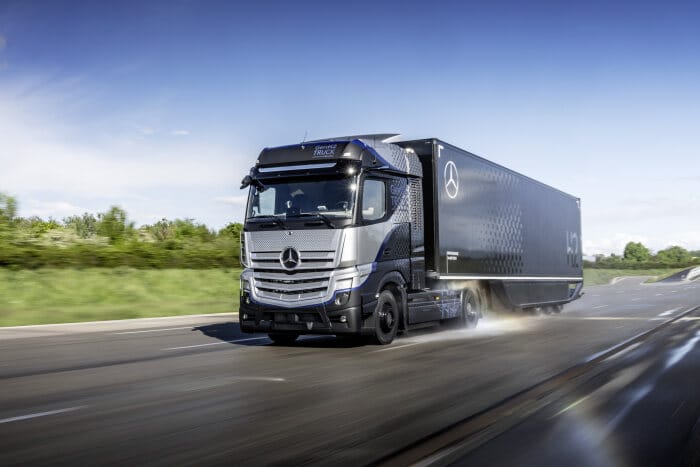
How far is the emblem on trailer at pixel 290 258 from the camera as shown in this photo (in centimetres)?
1146

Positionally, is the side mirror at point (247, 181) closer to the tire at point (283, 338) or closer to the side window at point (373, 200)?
the side window at point (373, 200)

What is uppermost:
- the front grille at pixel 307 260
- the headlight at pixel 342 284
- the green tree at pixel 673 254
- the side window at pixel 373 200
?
the green tree at pixel 673 254

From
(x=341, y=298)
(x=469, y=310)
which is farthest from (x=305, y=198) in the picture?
(x=469, y=310)

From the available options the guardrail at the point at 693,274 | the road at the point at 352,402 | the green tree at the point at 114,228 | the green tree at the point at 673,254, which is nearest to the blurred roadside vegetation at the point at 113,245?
the green tree at the point at 114,228

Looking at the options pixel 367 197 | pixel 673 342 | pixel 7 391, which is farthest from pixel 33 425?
pixel 673 342

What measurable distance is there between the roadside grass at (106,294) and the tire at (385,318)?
1092 centimetres

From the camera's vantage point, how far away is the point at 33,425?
5938 mm

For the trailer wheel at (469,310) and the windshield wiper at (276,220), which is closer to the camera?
the windshield wiper at (276,220)

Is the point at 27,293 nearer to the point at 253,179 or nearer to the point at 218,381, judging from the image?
the point at 253,179

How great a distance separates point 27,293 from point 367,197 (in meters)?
15.1

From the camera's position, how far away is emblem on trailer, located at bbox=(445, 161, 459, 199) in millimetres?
14164

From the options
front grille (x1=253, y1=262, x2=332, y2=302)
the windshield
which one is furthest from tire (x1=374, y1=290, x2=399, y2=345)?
the windshield

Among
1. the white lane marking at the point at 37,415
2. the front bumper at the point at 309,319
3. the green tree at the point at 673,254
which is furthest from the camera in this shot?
the green tree at the point at 673,254

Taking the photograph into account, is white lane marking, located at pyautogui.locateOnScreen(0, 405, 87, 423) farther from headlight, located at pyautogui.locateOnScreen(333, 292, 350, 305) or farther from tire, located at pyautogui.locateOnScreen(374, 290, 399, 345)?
tire, located at pyautogui.locateOnScreen(374, 290, 399, 345)
